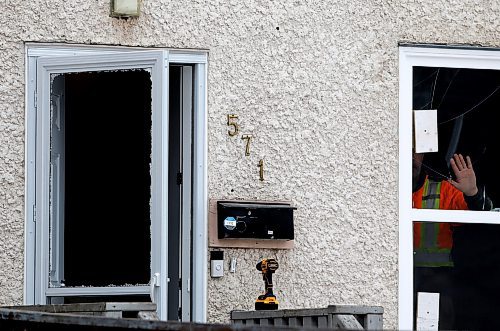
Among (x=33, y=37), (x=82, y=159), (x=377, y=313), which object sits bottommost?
(x=377, y=313)

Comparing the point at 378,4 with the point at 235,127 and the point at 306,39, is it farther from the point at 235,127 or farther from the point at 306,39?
the point at 235,127

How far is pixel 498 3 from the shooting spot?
932cm

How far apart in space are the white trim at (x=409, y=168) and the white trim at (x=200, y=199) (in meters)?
1.30

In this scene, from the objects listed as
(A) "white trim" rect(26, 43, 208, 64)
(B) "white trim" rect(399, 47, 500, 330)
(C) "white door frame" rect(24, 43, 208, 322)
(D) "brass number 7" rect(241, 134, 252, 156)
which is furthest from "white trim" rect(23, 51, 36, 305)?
(B) "white trim" rect(399, 47, 500, 330)

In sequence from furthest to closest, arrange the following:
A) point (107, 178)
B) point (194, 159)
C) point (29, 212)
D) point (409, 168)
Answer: point (409, 168), point (194, 159), point (107, 178), point (29, 212)

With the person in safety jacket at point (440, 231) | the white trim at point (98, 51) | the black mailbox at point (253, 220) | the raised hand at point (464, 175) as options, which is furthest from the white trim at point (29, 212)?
the raised hand at point (464, 175)

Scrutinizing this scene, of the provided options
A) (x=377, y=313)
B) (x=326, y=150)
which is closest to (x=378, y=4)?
(x=326, y=150)

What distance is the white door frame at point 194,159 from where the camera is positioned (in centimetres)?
838

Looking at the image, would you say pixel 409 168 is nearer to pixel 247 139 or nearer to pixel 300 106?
pixel 300 106

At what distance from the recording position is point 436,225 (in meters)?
9.22

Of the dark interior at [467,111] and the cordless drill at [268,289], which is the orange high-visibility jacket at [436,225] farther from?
the cordless drill at [268,289]

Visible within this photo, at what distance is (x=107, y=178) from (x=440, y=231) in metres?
2.24

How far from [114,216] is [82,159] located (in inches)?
15.8

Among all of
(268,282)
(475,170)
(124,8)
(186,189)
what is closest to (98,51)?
(124,8)
